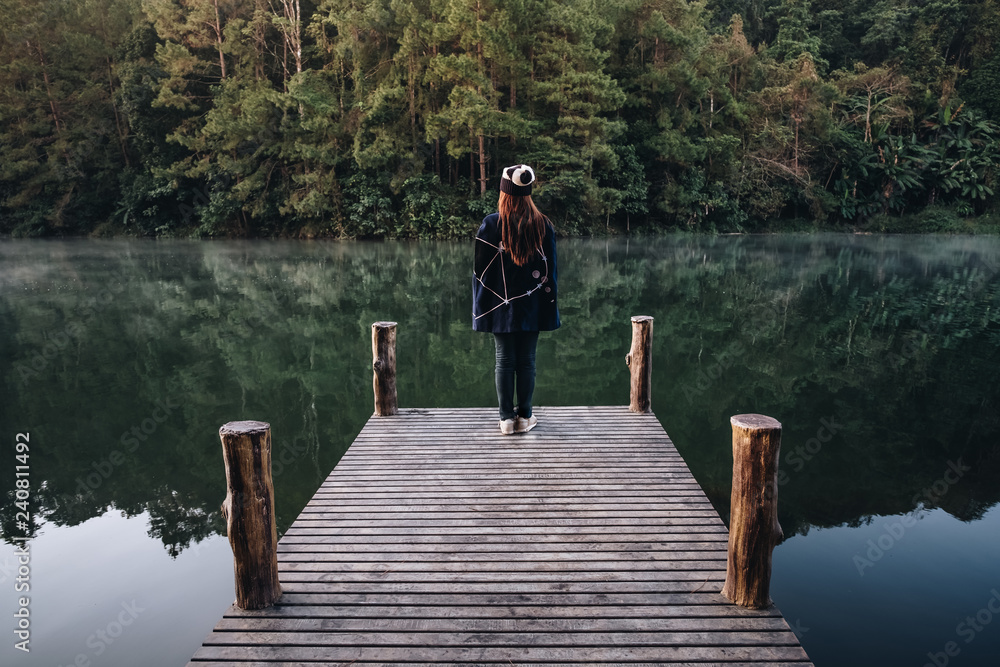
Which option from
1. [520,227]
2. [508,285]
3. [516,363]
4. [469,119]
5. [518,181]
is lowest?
[516,363]

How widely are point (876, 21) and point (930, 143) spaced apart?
6493 mm

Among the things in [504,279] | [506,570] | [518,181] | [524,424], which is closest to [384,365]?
[524,424]

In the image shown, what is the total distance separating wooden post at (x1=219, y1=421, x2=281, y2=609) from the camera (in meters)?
2.40

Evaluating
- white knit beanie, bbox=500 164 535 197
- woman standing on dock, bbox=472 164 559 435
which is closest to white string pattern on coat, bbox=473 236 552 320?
woman standing on dock, bbox=472 164 559 435

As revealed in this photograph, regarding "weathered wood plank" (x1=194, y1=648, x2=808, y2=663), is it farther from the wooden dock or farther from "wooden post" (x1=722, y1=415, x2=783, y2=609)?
"wooden post" (x1=722, y1=415, x2=783, y2=609)

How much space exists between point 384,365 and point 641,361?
1.86m

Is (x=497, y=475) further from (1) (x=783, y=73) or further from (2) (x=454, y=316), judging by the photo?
(1) (x=783, y=73)

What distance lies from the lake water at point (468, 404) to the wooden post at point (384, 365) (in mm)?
794

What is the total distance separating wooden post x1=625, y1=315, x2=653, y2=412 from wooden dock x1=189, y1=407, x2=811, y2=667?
0.73 m

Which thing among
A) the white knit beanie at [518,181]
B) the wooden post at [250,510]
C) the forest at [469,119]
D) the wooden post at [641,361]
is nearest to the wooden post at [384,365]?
the white knit beanie at [518,181]

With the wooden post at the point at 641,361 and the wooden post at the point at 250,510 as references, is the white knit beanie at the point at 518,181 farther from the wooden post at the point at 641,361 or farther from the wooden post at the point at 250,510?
the wooden post at the point at 250,510

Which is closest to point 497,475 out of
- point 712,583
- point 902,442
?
point 712,583

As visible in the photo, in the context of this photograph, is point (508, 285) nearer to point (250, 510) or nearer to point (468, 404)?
point (250, 510)

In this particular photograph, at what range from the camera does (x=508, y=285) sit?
389 centimetres
